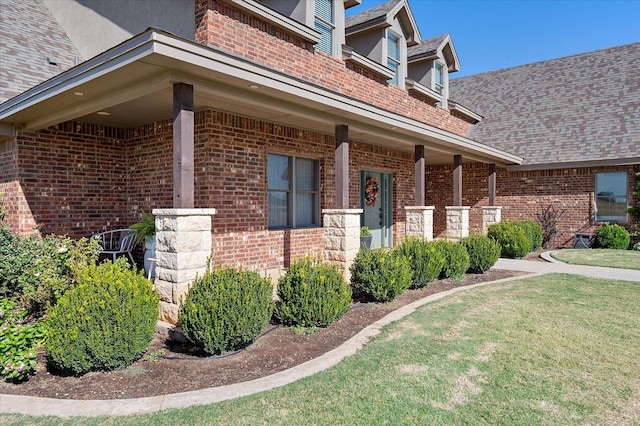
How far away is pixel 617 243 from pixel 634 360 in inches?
411

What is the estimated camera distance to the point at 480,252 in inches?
353

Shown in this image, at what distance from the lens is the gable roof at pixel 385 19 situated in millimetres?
10812

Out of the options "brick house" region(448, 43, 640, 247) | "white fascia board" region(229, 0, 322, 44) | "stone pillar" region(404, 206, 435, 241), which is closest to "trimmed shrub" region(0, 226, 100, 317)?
"white fascia board" region(229, 0, 322, 44)

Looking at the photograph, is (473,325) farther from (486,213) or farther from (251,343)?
(486,213)

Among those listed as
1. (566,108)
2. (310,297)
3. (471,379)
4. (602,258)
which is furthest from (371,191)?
(566,108)

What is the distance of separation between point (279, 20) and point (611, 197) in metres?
12.0

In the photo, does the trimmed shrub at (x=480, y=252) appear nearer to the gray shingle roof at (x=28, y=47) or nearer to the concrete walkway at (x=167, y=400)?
the concrete walkway at (x=167, y=400)

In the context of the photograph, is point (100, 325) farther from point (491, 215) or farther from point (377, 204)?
point (491, 215)

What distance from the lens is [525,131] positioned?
1574 cm

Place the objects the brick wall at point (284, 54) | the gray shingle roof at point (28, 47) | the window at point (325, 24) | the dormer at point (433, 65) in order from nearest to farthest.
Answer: the brick wall at point (284, 54), the gray shingle roof at point (28, 47), the window at point (325, 24), the dormer at point (433, 65)

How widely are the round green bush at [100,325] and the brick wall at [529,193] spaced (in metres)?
13.4

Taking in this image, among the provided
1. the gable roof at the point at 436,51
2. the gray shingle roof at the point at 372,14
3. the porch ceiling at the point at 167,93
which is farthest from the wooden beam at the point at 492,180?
the porch ceiling at the point at 167,93

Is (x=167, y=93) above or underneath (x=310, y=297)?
above

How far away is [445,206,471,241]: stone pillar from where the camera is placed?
11141 mm
